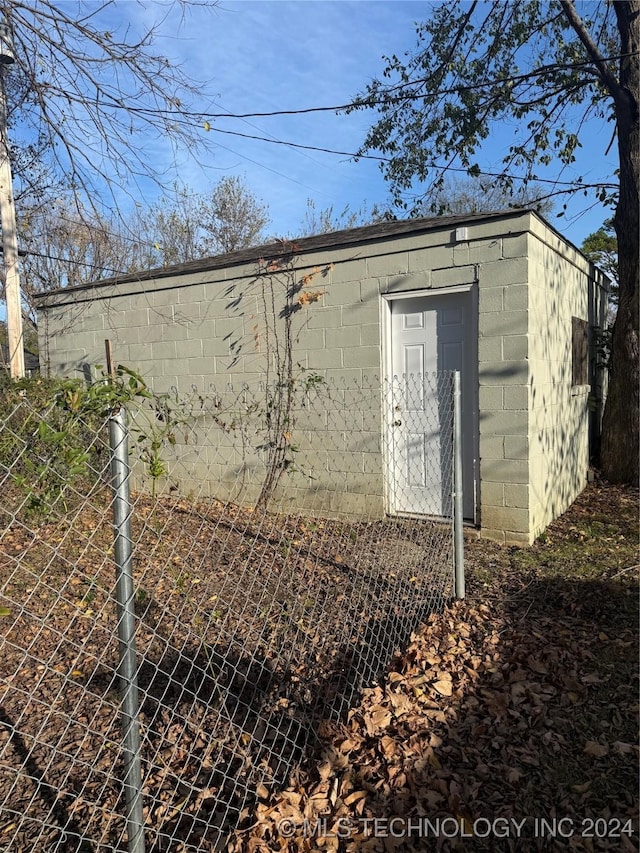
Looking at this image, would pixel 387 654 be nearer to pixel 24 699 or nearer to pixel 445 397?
pixel 24 699

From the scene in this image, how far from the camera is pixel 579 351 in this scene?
311 inches

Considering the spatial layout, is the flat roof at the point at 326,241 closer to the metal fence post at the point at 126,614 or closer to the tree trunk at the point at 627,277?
the tree trunk at the point at 627,277

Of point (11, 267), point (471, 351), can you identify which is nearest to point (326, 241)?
point (471, 351)

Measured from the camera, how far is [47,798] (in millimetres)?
2520

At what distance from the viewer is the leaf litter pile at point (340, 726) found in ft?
7.18

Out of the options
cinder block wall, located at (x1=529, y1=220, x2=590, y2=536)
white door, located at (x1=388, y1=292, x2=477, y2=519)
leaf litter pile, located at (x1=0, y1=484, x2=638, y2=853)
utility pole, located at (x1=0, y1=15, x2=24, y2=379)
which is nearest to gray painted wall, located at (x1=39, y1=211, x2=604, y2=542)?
cinder block wall, located at (x1=529, y1=220, x2=590, y2=536)

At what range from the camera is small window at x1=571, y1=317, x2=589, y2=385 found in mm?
7483

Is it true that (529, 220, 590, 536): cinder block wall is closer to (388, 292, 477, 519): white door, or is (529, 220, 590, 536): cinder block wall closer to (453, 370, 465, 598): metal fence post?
(388, 292, 477, 519): white door

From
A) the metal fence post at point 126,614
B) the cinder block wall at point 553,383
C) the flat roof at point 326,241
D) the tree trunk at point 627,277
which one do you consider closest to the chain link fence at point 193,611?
the metal fence post at point 126,614

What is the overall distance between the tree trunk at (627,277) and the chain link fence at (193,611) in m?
3.44

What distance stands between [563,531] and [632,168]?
203 inches

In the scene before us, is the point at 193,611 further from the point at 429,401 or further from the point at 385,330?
the point at 385,330

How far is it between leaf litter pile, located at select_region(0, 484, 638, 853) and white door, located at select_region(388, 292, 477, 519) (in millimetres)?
1785

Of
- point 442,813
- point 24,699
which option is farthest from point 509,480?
point 24,699
